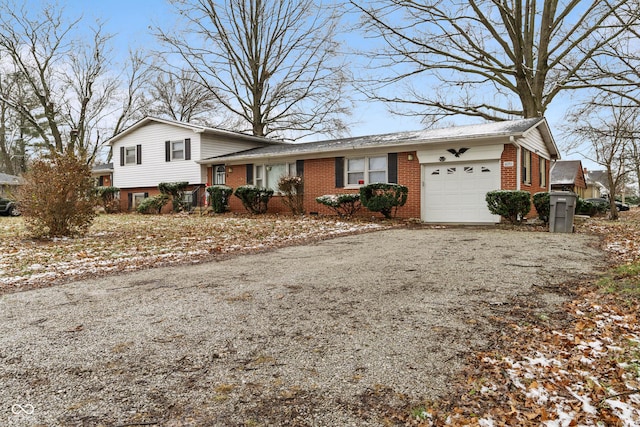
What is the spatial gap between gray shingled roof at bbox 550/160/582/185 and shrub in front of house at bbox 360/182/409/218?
26048 millimetres

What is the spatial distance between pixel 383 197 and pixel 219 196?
23.7 ft

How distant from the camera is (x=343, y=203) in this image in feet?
45.4

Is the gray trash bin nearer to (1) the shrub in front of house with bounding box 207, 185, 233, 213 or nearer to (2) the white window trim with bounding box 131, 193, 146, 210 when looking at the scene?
(1) the shrub in front of house with bounding box 207, 185, 233, 213

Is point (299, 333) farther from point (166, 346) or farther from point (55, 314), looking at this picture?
point (55, 314)

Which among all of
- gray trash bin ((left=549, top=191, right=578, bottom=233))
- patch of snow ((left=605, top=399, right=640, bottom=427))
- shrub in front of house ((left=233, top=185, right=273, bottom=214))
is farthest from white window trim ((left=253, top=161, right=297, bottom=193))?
patch of snow ((left=605, top=399, right=640, bottom=427))

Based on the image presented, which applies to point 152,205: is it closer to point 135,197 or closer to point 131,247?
point 135,197

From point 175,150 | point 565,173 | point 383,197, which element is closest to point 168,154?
point 175,150

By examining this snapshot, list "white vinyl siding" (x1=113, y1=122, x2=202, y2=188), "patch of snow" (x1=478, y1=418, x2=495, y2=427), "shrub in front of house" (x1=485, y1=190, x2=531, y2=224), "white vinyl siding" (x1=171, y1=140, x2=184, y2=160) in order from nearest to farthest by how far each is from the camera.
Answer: "patch of snow" (x1=478, y1=418, x2=495, y2=427), "shrub in front of house" (x1=485, y1=190, x2=531, y2=224), "white vinyl siding" (x1=113, y1=122, x2=202, y2=188), "white vinyl siding" (x1=171, y1=140, x2=184, y2=160)

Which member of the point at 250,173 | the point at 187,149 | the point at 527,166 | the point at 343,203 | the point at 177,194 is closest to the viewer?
the point at 527,166

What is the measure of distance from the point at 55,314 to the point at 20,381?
146 centimetres

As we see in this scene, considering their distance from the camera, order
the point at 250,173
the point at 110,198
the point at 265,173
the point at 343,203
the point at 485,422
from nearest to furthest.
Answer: the point at 485,422 < the point at 343,203 < the point at 265,173 < the point at 250,173 < the point at 110,198

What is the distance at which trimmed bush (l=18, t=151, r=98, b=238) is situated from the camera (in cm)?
874

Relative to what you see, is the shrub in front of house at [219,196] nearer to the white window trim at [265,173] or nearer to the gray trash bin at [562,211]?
the white window trim at [265,173]

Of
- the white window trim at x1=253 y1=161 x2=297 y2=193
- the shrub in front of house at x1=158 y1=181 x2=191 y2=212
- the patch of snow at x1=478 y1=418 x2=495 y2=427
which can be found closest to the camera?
the patch of snow at x1=478 y1=418 x2=495 y2=427
